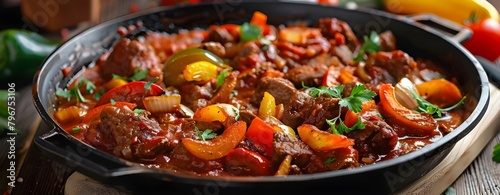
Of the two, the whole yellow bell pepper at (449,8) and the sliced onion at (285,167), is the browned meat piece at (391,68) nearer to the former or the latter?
the sliced onion at (285,167)

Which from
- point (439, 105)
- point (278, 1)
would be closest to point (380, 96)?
point (439, 105)

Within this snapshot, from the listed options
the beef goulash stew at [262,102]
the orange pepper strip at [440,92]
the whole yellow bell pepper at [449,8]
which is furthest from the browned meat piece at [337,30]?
the whole yellow bell pepper at [449,8]

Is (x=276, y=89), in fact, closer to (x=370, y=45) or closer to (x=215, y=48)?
(x=215, y=48)

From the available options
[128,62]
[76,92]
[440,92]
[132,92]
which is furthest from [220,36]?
[440,92]

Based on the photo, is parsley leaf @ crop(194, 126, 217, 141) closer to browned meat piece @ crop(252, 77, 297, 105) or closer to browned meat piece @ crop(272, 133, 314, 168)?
browned meat piece @ crop(272, 133, 314, 168)

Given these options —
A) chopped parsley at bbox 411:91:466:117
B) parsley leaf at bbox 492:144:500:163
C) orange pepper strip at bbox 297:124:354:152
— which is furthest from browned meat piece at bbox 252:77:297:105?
parsley leaf at bbox 492:144:500:163

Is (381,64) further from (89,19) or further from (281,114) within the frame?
(89,19)

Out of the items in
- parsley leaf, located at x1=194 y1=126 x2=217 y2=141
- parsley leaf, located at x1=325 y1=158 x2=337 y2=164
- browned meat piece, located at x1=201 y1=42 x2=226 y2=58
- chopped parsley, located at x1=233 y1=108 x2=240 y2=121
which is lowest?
browned meat piece, located at x1=201 y1=42 x2=226 y2=58
